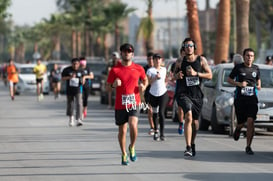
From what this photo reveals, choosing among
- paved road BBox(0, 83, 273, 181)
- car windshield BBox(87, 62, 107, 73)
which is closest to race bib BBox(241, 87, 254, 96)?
paved road BBox(0, 83, 273, 181)

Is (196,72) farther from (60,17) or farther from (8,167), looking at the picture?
(60,17)

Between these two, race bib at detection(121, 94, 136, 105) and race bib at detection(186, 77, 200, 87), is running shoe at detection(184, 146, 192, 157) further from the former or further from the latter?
race bib at detection(121, 94, 136, 105)

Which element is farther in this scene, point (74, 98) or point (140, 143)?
point (74, 98)

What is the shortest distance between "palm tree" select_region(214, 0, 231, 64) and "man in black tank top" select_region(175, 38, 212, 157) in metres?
20.6

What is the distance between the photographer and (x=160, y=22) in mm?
189750

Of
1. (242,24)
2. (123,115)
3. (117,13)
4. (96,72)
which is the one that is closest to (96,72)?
(96,72)

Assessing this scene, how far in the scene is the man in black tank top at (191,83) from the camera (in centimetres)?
1488

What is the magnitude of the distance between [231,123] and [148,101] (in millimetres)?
1800

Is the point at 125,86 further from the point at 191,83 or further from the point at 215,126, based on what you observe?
the point at 215,126

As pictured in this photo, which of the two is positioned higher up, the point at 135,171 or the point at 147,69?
the point at 147,69

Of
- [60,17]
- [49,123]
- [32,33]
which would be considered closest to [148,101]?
[49,123]

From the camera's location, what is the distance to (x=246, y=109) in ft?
51.9

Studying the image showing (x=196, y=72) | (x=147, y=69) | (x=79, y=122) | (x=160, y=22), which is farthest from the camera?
(x=160, y=22)

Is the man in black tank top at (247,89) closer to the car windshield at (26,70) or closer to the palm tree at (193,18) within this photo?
the palm tree at (193,18)
